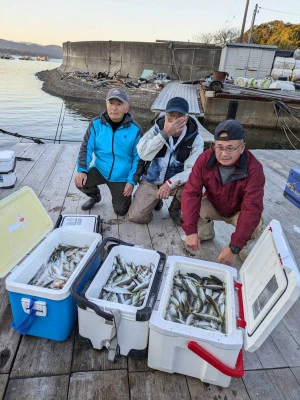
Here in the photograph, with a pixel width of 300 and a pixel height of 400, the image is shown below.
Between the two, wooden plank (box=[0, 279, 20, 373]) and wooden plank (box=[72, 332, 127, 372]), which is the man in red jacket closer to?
wooden plank (box=[72, 332, 127, 372])

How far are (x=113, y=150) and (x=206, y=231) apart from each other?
1.55 meters

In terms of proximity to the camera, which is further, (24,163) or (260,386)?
(24,163)

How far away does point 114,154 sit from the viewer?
12.0ft

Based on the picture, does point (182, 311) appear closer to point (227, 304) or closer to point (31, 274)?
point (227, 304)

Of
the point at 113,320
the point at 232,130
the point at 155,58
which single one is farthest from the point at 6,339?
the point at 155,58

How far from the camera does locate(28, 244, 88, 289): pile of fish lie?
208 cm

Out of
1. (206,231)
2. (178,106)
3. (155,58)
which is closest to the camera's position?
(178,106)

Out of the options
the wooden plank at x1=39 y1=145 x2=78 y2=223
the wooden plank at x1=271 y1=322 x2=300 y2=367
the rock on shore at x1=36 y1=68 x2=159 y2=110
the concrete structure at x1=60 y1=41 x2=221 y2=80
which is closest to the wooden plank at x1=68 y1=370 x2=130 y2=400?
the wooden plank at x1=271 y1=322 x2=300 y2=367

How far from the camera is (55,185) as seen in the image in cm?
457

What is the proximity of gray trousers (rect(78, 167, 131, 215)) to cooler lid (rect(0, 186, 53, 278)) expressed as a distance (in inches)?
45.0

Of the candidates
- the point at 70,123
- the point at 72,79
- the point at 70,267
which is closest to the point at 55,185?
the point at 70,267

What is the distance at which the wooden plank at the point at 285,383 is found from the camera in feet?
5.80

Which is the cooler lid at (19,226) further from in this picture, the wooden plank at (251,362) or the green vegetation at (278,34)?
the green vegetation at (278,34)

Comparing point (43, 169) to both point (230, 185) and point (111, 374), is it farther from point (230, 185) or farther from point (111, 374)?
point (111, 374)
